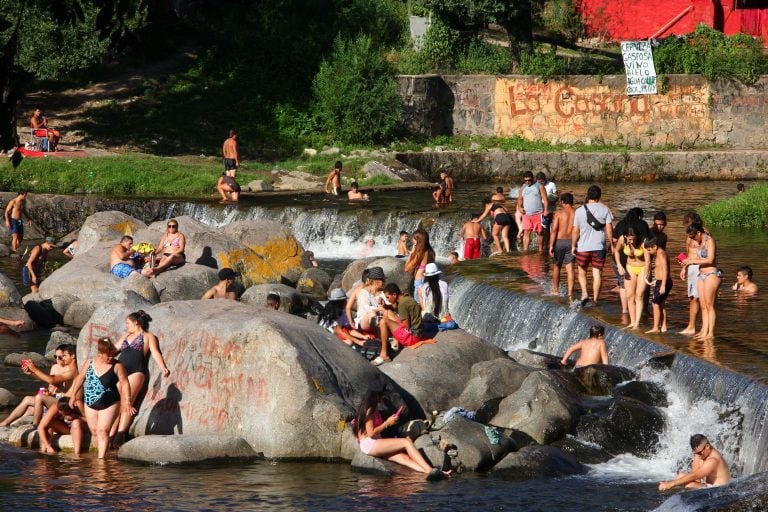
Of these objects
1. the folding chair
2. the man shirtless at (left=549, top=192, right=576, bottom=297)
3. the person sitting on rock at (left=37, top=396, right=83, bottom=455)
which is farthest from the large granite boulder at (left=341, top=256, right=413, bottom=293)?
the folding chair

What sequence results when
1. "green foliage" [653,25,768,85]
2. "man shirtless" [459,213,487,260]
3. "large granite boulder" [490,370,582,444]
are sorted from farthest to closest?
"green foliage" [653,25,768,85] < "man shirtless" [459,213,487,260] < "large granite boulder" [490,370,582,444]

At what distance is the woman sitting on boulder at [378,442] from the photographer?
1438cm

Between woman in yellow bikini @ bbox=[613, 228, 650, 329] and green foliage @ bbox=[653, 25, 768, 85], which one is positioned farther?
green foliage @ bbox=[653, 25, 768, 85]

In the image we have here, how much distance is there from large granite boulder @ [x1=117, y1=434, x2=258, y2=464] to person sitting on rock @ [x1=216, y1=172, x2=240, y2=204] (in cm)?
1865

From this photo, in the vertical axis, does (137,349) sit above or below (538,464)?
above

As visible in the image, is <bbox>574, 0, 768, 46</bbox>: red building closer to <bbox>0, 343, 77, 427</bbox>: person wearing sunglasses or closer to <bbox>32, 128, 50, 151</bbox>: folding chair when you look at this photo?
<bbox>32, 128, 50, 151</bbox>: folding chair

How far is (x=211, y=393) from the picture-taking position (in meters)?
15.3

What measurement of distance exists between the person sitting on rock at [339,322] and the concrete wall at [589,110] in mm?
21474

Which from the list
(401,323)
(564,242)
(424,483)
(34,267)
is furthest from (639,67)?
(424,483)

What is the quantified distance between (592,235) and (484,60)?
24420 mm

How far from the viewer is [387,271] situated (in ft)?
77.9

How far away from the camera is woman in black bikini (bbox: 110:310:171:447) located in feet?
51.5

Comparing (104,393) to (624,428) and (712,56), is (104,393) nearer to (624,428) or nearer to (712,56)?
(624,428)

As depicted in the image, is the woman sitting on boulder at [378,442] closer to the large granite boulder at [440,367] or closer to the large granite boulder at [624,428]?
the large granite boulder at [440,367]
